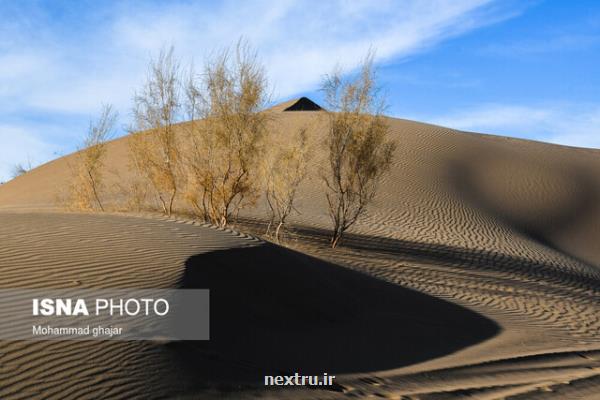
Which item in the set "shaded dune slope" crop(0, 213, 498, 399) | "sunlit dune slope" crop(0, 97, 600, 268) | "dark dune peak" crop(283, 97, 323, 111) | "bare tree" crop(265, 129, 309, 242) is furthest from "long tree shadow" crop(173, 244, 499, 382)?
"dark dune peak" crop(283, 97, 323, 111)

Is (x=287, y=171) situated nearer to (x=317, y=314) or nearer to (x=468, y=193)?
(x=317, y=314)

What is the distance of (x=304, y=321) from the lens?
Result: 8055mm

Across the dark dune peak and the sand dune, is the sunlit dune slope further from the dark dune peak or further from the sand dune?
the dark dune peak

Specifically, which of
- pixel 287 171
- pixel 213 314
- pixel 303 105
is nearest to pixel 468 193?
pixel 287 171

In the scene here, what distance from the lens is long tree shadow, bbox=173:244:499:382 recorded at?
644 centimetres

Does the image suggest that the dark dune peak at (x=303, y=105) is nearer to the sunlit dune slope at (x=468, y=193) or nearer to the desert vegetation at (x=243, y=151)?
the sunlit dune slope at (x=468, y=193)

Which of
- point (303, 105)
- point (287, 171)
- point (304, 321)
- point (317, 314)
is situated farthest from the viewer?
point (303, 105)

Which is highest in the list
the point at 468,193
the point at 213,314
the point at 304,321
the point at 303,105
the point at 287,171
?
the point at 303,105

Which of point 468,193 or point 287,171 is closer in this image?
point 287,171

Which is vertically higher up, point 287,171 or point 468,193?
point 287,171

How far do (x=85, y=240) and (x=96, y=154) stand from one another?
14.4 meters

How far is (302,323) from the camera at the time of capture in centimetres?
796

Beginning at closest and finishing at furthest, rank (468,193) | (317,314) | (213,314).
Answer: (213,314), (317,314), (468,193)

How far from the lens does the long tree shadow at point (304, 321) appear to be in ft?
21.1
